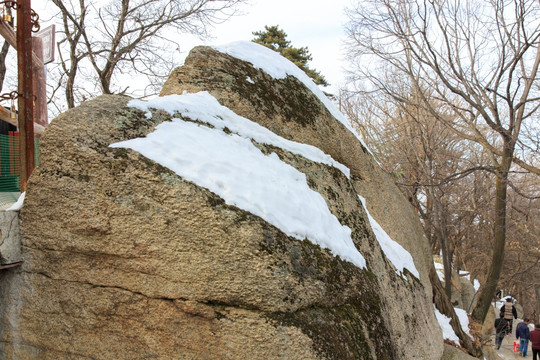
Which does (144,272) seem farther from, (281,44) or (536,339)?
(281,44)

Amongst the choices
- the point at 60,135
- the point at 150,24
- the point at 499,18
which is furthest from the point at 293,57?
the point at 60,135

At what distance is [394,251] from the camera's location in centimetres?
516

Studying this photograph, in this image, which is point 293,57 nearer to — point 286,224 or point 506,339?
point 506,339

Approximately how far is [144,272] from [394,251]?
3384 millimetres

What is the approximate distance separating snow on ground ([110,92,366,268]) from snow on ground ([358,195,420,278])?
128 centimetres

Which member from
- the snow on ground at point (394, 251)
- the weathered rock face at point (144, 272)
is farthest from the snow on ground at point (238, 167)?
the snow on ground at point (394, 251)

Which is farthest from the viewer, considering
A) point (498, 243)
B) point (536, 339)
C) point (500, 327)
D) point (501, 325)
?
point (500, 327)

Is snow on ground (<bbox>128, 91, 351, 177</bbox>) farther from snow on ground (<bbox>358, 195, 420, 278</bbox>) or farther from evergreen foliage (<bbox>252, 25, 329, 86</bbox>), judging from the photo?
evergreen foliage (<bbox>252, 25, 329, 86</bbox>)

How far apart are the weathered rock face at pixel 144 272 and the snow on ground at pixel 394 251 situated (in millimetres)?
1921

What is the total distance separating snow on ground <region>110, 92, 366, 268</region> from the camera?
2.97m

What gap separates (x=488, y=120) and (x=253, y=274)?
889 centimetres

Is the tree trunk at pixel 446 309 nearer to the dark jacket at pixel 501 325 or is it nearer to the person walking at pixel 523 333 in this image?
the dark jacket at pixel 501 325

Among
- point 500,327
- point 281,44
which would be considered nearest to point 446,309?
point 500,327

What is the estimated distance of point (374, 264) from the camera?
4102 millimetres
